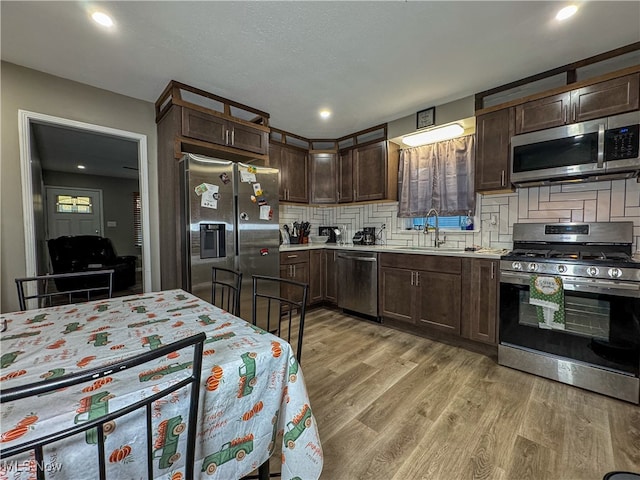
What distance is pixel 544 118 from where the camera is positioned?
2.31 m

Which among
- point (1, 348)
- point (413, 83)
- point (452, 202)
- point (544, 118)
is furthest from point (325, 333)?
point (544, 118)

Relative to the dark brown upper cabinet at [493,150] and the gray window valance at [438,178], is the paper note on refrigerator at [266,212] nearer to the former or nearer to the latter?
the gray window valance at [438,178]

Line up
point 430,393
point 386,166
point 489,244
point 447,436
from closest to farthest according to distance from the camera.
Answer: point 447,436 → point 430,393 → point 489,244 → point 386,166

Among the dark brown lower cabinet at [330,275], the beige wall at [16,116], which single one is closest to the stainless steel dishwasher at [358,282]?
the dark brown lower cabinet at [330,275]

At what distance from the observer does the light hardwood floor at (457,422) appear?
1.34m

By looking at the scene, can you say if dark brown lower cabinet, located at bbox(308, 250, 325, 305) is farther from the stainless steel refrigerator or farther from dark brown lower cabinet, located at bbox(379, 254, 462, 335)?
dark brown lower cabinet, located at bbox(379, 254, 462, 335)

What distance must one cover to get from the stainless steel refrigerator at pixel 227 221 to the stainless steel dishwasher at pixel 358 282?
93cm

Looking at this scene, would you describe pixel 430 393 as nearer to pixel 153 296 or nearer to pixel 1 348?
pixel 153 296

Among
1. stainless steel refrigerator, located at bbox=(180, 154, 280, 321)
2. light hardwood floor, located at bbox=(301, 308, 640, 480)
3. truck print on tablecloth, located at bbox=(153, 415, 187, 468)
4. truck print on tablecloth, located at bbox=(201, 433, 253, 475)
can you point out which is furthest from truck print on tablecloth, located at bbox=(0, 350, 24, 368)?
stainless steel refrigerator, located at bbox=(180, 154, 280, 321)

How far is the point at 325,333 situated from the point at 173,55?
2.86 m

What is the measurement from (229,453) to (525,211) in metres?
3.06

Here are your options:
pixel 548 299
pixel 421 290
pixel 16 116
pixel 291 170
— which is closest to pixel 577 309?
pixel 548 299

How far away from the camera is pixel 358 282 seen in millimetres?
3389

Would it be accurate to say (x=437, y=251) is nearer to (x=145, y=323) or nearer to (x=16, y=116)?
(x=145, y=323)
